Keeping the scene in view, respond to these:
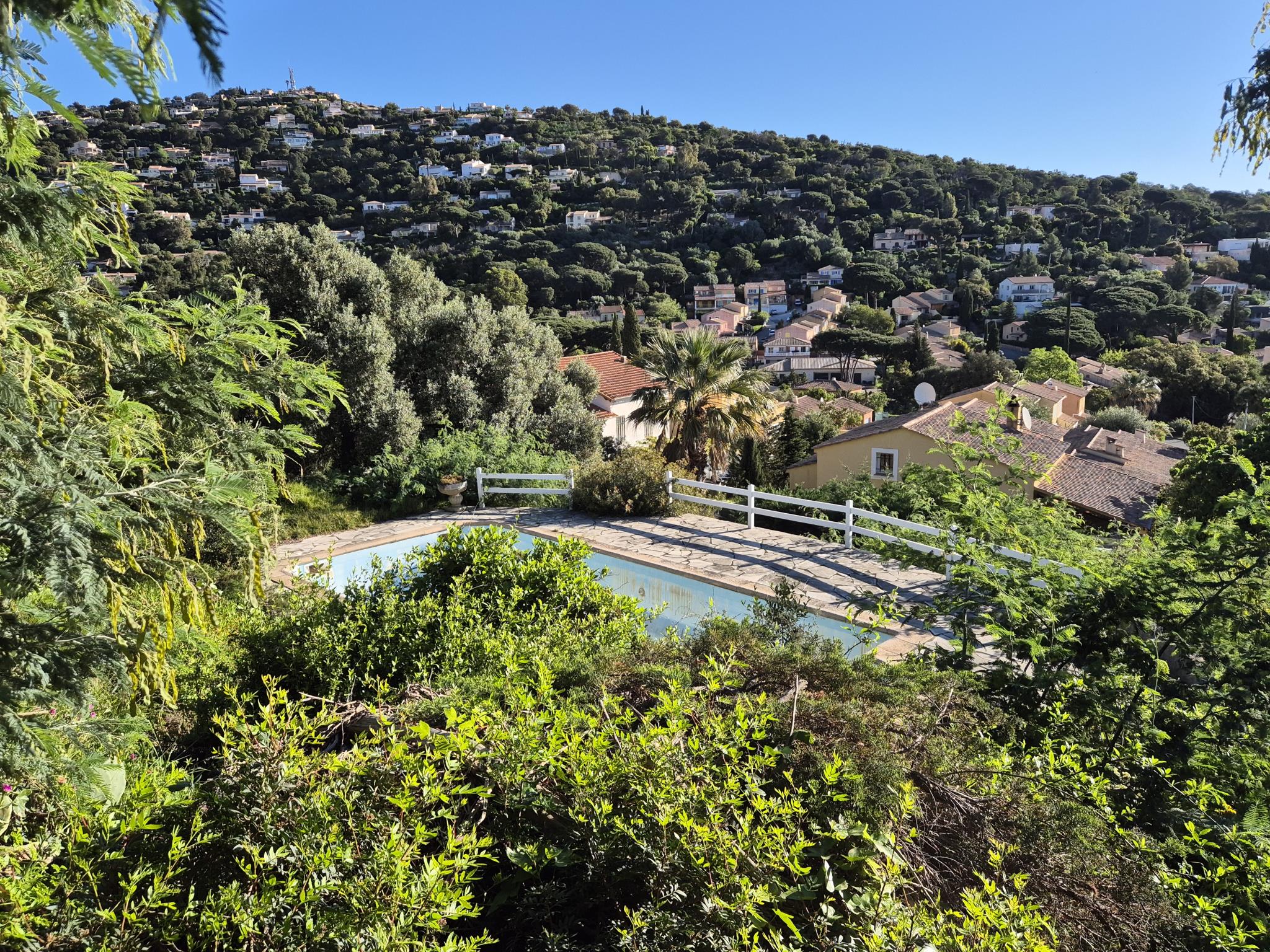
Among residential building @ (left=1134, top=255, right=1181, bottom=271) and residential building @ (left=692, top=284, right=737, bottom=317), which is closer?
residential building @ (left=1134, top=255, right=1181, bottom=271)

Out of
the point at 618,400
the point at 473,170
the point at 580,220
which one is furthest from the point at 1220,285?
the point at 473,170

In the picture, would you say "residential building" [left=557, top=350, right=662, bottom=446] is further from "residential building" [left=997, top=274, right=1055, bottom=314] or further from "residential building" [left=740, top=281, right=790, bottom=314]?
"residential building" [left=997, top=274, right=1055, bottom=314]

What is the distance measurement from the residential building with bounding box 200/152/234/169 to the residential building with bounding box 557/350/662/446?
62.6 meters

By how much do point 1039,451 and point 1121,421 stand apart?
71.7 ft

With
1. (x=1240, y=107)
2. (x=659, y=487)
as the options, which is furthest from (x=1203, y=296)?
(x=1240, y=107)

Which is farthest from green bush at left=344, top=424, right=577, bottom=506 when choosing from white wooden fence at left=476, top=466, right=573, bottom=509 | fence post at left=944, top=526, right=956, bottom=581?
fence post at left=944, top=526, right=956, bottom=581

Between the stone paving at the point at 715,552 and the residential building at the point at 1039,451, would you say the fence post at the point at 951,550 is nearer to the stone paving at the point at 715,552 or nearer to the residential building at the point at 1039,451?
the stone paving at the point at 715,552

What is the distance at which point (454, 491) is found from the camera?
1171 centimetres

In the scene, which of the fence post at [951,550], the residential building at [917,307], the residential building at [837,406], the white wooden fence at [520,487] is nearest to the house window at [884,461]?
the residential building at [837,406]

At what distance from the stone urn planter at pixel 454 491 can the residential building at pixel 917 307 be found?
2659 inches

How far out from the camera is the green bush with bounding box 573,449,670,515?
11328mm

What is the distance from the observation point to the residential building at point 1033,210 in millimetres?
93250

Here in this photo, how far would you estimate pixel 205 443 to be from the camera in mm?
3514

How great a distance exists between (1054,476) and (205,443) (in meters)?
19.8
